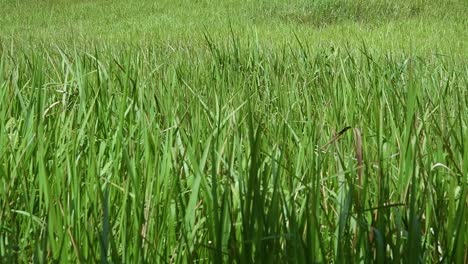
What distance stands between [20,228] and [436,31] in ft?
14.5

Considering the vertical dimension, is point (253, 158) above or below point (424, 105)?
above

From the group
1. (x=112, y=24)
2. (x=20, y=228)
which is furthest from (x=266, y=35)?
(x=20, y=228)

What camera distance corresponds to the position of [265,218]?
0.69m

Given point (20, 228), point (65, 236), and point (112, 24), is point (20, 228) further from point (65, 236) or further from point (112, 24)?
point (112, 24)

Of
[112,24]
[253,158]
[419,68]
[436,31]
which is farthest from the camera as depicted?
[112,24]

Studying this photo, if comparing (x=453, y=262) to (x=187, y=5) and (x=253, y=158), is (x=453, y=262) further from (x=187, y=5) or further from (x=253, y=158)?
(x=187, y=5)

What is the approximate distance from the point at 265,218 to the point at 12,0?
386 inches

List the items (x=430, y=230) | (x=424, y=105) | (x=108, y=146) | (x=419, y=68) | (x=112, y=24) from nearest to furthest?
(x=430, y=230) < (x=108, y=146) < (x=424, y=105) < (x=419, y=68) < (x=112, y=24)

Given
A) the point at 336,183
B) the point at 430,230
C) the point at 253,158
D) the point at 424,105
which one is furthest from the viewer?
the point at 424,105

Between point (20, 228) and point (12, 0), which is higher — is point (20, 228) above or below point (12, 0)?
above

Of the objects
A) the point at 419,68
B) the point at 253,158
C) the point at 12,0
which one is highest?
the point at 253,158

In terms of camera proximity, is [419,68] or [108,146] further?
[419,68]

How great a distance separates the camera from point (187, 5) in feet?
26.6

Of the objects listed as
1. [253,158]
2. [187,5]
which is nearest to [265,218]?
[253,158]
